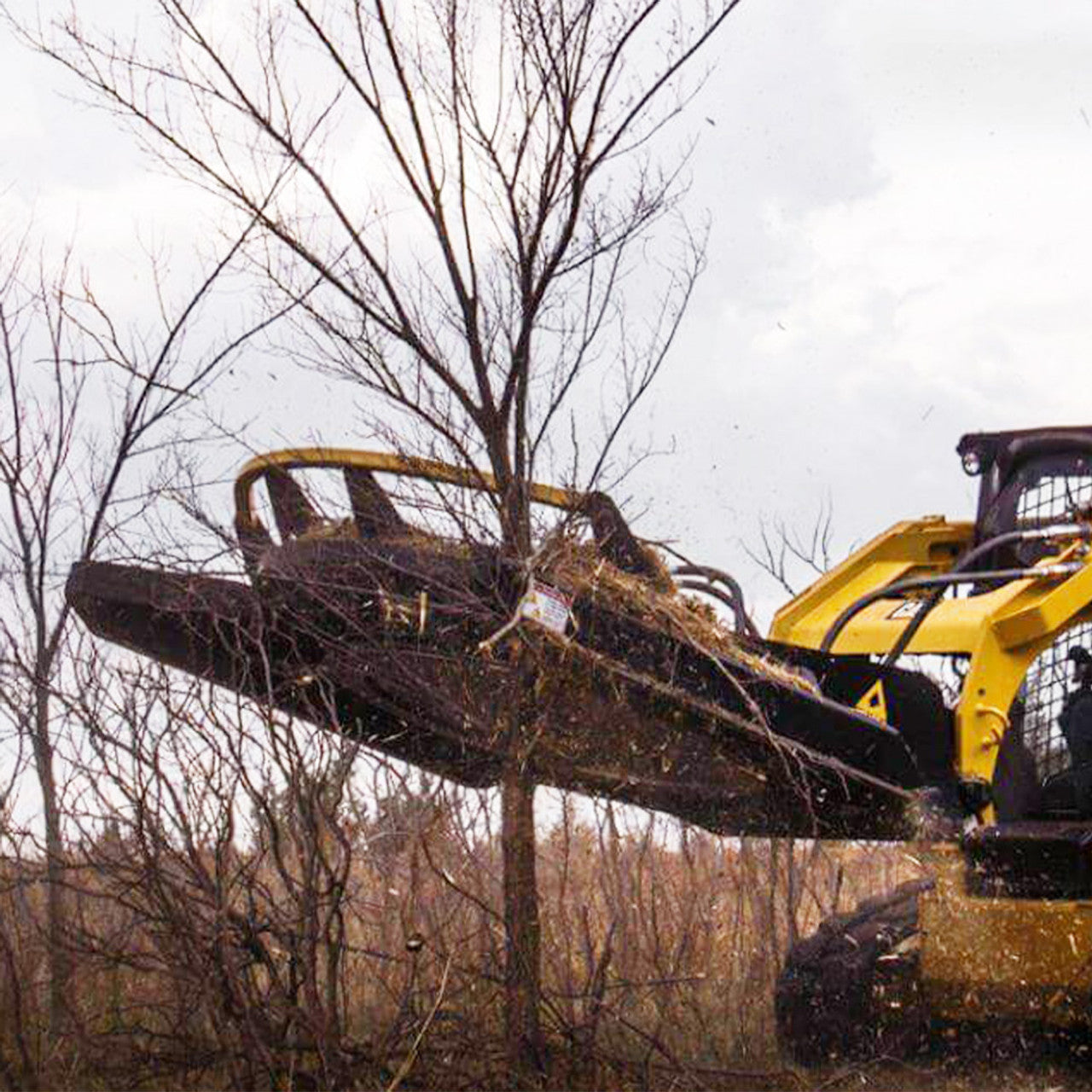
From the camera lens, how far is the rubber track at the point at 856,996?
7465 mm

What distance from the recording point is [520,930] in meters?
6.78

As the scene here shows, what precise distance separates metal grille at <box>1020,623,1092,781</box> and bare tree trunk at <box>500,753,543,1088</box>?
6.42 feet

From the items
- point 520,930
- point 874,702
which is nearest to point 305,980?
point 520,930

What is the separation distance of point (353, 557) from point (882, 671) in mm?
1906

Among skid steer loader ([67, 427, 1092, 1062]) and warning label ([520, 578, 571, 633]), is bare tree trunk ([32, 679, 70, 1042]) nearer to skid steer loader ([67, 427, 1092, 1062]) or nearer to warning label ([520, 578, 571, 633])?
skid steer loader ([67, 427, 1092, 1062])

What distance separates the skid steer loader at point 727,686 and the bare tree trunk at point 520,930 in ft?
0.36

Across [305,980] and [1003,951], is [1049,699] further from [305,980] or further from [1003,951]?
[305,980]

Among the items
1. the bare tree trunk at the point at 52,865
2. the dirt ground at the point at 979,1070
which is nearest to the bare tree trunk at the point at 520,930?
the dirt ground at the point at 979,1070

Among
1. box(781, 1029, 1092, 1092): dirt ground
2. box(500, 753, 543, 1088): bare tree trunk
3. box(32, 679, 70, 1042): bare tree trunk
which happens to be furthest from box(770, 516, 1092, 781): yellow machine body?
box(32, 679, 70, 1042): bare tree trunk

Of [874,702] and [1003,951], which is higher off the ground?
[874,702]

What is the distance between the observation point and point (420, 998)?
7.01 m

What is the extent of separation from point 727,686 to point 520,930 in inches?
42.7

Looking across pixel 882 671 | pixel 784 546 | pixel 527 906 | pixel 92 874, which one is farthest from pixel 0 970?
pixel 784 546

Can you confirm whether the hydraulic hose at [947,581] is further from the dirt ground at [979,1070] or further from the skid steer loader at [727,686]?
the dirt ground at [979,1070]
